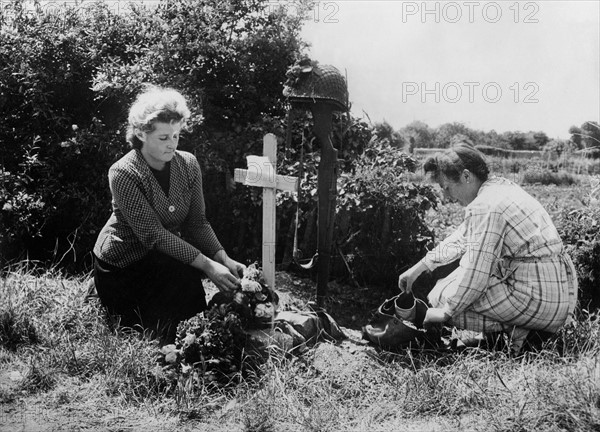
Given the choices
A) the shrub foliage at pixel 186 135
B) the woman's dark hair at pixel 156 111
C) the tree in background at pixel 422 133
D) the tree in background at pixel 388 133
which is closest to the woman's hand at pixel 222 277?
the woman's dark hair at pixel 156 111

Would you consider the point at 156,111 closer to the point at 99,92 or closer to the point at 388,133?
the point at 99,92

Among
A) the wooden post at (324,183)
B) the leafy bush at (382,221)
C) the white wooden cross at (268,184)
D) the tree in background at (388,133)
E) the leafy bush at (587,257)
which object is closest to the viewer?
the white wooden cross at (268,184)

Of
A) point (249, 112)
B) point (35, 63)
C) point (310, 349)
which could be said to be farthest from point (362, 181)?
point (35, 63)

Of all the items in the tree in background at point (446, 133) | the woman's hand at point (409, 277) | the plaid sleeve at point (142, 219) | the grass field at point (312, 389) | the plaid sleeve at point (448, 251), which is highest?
the tree in background at point (446, 133)

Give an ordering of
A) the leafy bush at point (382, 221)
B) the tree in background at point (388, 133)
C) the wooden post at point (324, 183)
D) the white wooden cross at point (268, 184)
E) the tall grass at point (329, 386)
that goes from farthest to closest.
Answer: the tree in background at point (388, 133), the leafy bush at point (382, 221), the wooden post at point (324, 183), the white wooden cross at point (268, 184), the tall grass at point (329, 386)

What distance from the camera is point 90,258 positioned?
19.9 ft

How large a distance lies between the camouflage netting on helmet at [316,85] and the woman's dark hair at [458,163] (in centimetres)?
77

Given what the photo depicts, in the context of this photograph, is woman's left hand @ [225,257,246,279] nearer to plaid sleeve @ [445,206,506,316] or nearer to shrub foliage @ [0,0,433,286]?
plaid sleeve @ [445,206,506,316]

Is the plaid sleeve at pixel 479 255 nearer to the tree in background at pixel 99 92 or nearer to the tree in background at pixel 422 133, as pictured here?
the tree in background at pixel 99 92

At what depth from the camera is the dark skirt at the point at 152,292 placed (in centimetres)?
394

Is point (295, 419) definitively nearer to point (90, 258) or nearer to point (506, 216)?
point (506, 216)

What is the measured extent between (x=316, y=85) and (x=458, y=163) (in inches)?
41.2

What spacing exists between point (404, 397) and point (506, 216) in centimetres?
120

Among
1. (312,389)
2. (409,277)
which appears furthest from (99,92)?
(312,389)
